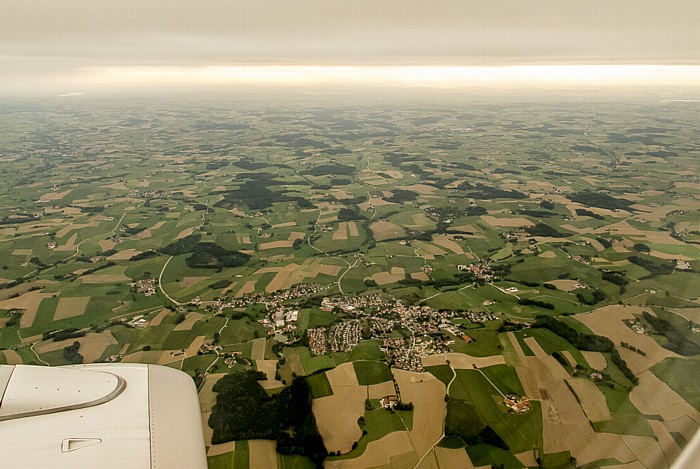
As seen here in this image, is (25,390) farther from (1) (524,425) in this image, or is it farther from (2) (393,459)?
(1) (524,425)

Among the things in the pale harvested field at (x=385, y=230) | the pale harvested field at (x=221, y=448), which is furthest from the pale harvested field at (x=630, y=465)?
the pale harvested field at (x=385, y=230)

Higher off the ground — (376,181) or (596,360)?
(596,360)

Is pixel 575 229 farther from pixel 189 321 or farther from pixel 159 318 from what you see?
pixel 159 318

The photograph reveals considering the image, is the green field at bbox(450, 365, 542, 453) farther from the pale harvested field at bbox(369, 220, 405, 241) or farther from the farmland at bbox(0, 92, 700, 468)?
the pale harvested field at bbox(369, 220, 405, 241)

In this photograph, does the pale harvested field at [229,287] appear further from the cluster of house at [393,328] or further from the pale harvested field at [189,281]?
the cluster of house at [393,328]

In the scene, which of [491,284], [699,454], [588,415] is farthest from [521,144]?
[699,454]

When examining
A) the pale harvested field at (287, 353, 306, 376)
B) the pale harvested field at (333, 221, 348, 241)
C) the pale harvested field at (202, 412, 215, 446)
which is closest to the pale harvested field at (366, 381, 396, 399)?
the pale harvested field at (287, 353, 306, 376)

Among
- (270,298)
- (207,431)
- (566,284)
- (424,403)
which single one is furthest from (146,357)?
(566,284)
